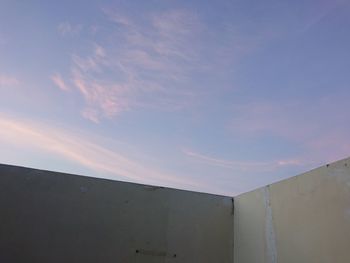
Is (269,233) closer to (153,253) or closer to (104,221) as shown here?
(153,253)

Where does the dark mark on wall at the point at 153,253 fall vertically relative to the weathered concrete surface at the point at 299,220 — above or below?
below

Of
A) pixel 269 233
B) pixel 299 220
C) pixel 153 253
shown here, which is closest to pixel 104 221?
pixel 153 253

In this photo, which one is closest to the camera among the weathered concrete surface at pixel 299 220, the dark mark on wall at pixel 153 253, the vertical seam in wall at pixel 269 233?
the weathered concrete surface at pixel 299 220

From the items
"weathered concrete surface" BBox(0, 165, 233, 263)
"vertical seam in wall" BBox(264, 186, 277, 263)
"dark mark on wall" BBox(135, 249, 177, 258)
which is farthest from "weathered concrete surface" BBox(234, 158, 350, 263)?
"dark mark on wall" BBox(135, 249, 177, 258)

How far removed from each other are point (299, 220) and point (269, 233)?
1.11 feet

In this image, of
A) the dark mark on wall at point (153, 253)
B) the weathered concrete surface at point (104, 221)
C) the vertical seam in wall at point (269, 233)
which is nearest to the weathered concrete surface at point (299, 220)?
the vertical seam in wall at point (269, 233)

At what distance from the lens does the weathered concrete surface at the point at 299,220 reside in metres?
2.13

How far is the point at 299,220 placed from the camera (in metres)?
2.44

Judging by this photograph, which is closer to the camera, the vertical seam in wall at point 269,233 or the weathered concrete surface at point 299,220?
the weathered concrete surface at point 299,220

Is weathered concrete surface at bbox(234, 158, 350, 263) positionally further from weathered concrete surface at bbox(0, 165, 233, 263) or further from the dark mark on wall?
the dark mark on wall

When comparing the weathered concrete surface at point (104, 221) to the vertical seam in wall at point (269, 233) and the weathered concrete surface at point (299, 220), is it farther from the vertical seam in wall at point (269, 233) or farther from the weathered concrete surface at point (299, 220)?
the vertical seam in wall at point (269, 233)

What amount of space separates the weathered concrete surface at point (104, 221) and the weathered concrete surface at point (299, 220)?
272 mm

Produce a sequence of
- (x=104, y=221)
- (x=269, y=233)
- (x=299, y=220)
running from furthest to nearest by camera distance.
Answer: (x=104, y=221) → (x=269, y=233) → (x=299, y=220)

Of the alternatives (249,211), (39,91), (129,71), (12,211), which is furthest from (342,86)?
(12,211)
